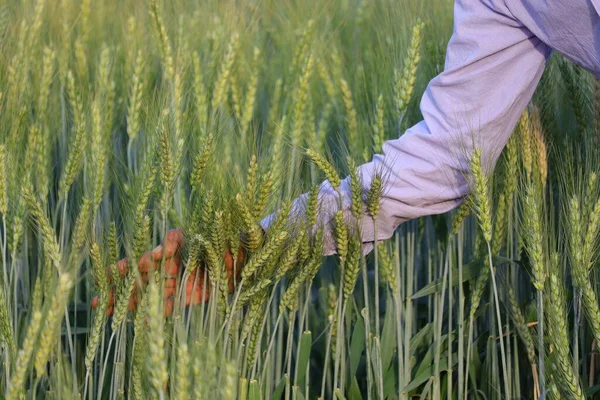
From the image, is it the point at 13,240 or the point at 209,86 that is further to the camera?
the point at 209,86

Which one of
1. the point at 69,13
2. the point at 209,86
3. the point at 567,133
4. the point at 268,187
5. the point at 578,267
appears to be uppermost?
the point at 69,13

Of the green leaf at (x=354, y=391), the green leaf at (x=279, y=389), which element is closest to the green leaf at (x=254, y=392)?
the green leaf at (x=279, y=389)

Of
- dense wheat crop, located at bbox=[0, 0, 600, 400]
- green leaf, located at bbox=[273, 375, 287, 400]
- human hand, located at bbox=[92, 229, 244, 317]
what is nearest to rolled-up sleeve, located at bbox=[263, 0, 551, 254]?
dense wheat crop, located at bbox=[0, 0, 600, 400]

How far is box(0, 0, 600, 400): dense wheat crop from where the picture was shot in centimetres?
126

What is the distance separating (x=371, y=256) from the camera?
5.75ft

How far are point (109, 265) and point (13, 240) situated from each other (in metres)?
0.21

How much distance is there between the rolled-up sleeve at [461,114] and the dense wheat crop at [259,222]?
0.05 metres

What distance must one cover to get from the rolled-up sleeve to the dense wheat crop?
48mm

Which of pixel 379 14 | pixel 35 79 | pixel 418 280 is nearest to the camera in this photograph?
pixel 35 79

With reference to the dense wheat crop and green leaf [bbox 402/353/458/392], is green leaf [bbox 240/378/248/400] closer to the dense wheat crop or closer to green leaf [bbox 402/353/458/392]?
the dense wheat crop

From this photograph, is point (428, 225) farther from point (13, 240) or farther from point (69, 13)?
point (69, 13)

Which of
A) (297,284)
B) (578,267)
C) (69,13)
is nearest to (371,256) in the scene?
(297,284)

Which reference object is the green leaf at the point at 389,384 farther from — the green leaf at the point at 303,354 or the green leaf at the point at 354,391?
the green leaf at the point at 303,354

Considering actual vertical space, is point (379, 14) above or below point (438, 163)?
above
